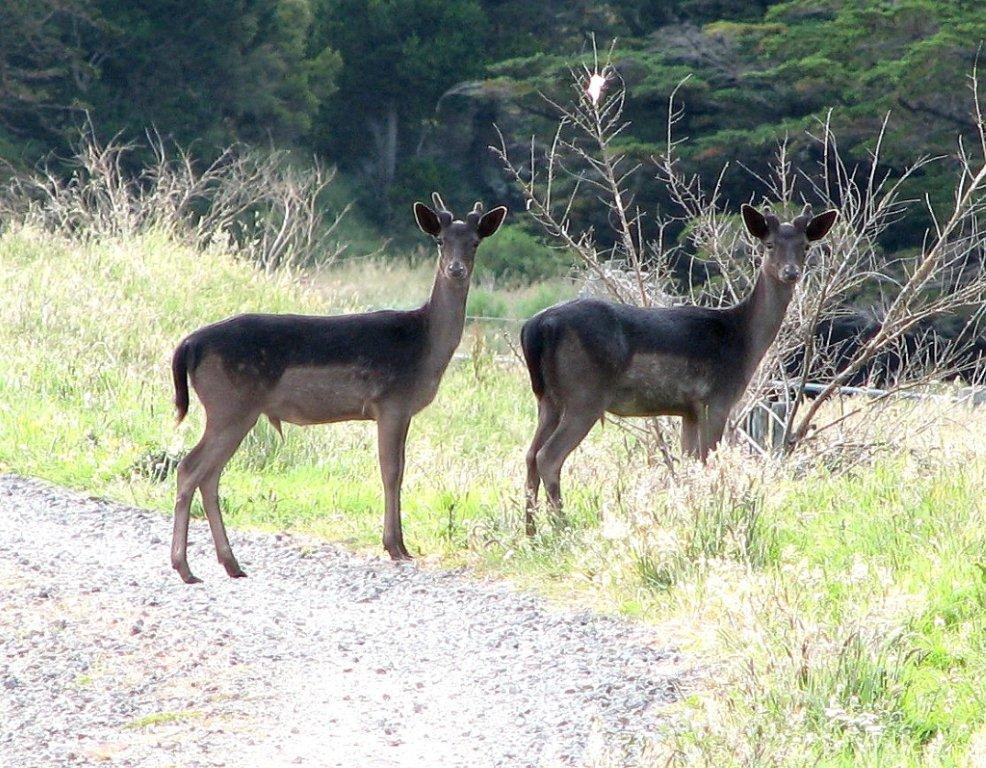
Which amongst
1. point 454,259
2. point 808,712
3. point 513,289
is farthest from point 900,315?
point 513,289

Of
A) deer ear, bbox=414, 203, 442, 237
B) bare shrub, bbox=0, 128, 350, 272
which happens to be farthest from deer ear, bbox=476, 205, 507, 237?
bare shrub, bbox=0, 128, 350, 272

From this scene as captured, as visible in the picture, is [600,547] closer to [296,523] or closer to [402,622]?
[402,622]

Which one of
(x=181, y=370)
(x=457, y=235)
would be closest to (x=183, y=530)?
(x=181, y=370)

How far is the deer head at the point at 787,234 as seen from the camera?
929cm

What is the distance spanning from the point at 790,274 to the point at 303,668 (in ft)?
12.2

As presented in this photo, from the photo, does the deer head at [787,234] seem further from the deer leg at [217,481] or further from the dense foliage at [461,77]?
the dense foliage at [461,77]

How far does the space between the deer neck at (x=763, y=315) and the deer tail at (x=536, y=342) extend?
1.22 m

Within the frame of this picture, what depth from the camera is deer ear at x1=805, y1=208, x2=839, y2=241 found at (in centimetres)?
926

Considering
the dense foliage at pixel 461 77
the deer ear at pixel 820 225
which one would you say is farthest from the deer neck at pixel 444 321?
the dense foliage at pixel 461 77

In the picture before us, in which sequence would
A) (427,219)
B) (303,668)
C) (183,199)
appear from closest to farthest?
(303,668)
(427,219)
(183,199)

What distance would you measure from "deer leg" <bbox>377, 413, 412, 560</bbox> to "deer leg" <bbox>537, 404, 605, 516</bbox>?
78 centimetres

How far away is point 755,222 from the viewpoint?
9383 millimetres

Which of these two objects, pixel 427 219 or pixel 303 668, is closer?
pixel 303 668

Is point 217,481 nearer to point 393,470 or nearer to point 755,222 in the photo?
point 393,470
